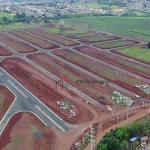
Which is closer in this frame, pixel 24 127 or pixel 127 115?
pixel 24 127

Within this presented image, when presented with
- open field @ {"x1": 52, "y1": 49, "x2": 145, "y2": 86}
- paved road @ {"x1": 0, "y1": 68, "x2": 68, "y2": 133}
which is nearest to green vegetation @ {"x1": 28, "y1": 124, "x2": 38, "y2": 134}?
paved road @ {"x1": 0, "y1": 68, "x2": 68, "y2": 133}

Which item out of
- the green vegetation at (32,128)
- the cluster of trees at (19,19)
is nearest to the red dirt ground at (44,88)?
the green vegetation at (32,128)

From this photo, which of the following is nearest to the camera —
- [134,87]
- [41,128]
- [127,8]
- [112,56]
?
[41,128]

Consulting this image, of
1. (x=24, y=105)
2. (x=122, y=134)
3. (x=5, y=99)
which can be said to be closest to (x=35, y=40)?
(x=5, y=99)

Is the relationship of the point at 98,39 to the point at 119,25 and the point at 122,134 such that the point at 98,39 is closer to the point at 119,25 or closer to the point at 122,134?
the point at 119,25

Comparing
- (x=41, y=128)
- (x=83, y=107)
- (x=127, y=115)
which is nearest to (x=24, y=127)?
(x=41, y=128)

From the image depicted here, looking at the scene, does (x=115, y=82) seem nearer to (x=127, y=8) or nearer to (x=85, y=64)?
(x=85, y=64)
